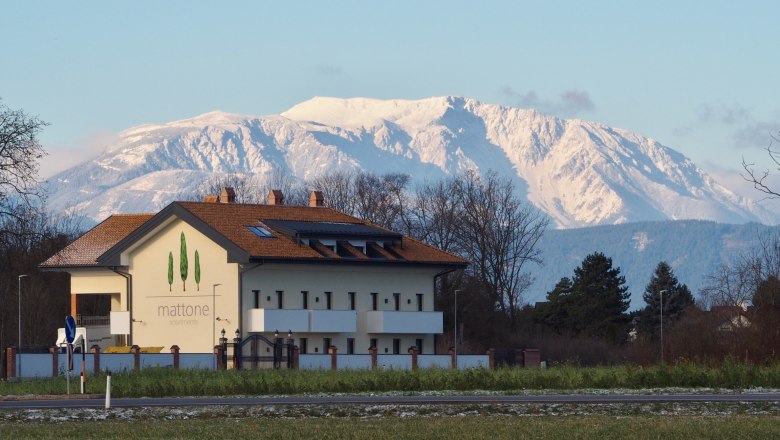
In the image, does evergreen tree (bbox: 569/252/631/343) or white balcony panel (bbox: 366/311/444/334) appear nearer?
white balcony panel (bbox: 366/311/444/334)

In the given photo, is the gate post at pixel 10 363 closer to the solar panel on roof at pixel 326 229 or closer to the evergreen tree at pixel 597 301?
the solar panel on roof at pixel 326 229

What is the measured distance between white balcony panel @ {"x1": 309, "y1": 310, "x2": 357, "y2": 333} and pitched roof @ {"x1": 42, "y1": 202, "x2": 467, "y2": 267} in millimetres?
2661

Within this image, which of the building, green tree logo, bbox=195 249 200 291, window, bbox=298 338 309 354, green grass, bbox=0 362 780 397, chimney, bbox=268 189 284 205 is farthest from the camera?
chimney, bbox=268 189 284 205

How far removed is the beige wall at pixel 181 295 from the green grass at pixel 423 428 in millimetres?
46179

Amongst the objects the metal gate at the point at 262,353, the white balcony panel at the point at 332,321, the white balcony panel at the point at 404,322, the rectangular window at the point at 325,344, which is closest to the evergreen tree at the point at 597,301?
the white balcony panel at the point at 404,322

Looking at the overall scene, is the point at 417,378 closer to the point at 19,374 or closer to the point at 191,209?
the point at 19,374

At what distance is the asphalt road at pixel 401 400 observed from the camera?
126ft

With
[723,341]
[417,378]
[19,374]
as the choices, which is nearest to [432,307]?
[19,374]

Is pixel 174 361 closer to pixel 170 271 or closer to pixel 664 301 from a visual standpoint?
pixel 170 271

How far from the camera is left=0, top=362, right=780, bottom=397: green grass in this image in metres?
45.5

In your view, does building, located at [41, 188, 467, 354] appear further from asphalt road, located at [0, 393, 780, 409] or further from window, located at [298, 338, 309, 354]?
asphalt road, located at [0, 393, 780, 409]

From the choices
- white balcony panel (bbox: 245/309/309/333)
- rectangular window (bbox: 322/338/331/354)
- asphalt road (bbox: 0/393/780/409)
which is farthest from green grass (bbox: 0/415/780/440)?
rectangular window (bbox: 322/338/331/354)

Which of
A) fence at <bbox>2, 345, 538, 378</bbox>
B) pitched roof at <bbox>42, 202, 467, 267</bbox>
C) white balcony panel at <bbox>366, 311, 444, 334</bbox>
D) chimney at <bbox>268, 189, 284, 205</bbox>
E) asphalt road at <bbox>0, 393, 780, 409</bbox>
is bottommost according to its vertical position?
asphalt road at <bbox>0, 393, 780, 409</bbox>

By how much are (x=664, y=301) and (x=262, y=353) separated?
71921 millimetres
